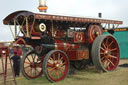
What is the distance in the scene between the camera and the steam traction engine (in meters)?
6.56

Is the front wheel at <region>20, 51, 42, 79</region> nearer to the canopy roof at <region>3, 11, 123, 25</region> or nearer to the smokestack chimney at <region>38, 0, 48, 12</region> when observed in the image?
the canopy roof at <region>3, 11, 123, 25</region>

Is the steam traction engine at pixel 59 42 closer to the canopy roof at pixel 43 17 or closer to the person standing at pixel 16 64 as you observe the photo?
the canopy roof at pixel 43 17

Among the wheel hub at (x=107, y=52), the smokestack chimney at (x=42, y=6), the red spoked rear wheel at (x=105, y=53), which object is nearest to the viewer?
the red spoked rear wheel at (x=105, y=53)

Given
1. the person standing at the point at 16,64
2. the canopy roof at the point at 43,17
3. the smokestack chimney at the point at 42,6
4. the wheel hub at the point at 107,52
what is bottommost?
the person standing at the point at 16,64

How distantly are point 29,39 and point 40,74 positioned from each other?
66.8 inches

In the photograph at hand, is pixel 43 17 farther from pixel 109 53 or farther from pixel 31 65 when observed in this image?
pixel 109 53

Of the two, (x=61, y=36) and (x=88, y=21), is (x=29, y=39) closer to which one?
(x=61, y=36)

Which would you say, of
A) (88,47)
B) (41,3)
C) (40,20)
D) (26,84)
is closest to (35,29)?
(40,20)

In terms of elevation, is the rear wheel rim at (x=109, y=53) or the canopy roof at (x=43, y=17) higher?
the canopy roof at (x=43, y=17)

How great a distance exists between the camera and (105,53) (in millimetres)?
7805

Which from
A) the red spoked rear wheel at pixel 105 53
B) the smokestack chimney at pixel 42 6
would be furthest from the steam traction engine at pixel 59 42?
the smokestack chimney at pixel 42 6

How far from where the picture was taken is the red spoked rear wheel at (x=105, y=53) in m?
7.33

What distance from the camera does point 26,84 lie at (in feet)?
21.9

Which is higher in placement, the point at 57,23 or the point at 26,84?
the point at 57,23
